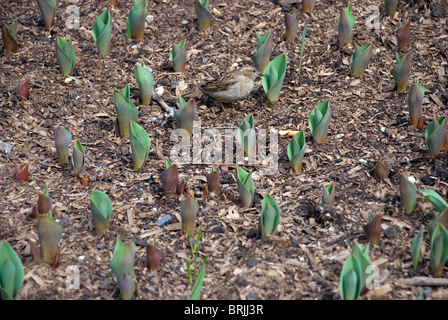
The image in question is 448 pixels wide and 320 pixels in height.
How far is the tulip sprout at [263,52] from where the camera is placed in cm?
518

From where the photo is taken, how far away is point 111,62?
5.48m

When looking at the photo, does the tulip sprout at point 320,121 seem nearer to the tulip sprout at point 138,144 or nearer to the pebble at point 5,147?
the tulip sprout at point 138,144

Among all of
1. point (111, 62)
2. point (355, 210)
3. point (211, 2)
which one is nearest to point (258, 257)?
point (355, 210)

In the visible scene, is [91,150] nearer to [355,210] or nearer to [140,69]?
[140,69]

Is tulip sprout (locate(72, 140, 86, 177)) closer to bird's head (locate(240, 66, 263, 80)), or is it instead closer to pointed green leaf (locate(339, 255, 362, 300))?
bird's head (locate(240, 66, 263, 80))

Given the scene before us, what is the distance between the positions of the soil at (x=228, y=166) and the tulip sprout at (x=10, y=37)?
0.07 meters

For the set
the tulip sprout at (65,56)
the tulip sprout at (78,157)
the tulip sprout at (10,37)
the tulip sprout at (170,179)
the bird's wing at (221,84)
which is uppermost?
the tulip sprout at (10,37)

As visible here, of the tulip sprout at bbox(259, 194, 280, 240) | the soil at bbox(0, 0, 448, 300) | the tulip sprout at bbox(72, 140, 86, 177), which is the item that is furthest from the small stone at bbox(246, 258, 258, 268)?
the tulip sprout at bbox(72, 140, 86, 177)

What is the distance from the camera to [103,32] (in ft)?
17.2

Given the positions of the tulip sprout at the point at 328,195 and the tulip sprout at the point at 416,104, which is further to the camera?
the tulip sprout at the point at 416,104

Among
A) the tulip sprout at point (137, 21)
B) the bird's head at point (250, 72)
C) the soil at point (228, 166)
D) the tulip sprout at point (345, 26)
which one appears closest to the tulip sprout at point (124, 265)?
the soil at point (228, 166)

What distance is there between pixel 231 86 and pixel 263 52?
653 mm

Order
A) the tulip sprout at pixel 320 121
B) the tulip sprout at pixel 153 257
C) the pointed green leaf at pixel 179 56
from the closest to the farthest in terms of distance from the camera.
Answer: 1. the tulip sprout at pixel 153 257
2. the tulip sprout at pixel 320 121
3. the pointed green leaf at pixel 179 56

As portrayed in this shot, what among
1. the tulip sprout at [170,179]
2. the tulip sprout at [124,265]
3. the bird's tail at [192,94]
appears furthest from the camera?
the bird's tail at [192,94]
